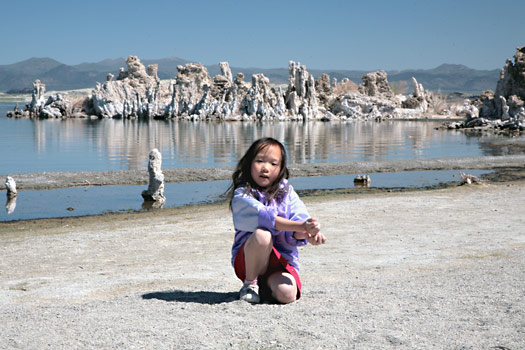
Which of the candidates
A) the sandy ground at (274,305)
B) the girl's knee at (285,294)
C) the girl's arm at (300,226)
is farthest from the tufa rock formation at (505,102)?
the girl's arm at (300,226)

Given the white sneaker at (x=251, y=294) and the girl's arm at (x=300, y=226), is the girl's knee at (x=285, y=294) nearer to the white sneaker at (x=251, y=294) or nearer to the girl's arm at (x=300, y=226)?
the white sneaker at (x=251, y=294)

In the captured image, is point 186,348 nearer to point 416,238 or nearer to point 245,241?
point 245,241

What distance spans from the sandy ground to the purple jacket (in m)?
0.53

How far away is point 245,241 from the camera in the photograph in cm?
504

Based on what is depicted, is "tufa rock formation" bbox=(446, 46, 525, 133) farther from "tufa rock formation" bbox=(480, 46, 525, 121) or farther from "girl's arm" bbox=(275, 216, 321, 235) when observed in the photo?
"girl's arm" bbox=(275, 216, 321, 235)

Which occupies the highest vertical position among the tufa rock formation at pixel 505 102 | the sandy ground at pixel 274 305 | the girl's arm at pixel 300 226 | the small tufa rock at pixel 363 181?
the tufa rock formation at pixel 505 102

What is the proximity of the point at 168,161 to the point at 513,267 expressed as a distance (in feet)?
86.2

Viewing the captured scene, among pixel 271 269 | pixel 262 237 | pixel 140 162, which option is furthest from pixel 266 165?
pixel 140 162

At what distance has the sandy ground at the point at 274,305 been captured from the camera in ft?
13.5

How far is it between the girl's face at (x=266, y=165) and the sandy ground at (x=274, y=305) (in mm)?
1111

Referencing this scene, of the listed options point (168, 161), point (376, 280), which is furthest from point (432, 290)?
point (168, 161)

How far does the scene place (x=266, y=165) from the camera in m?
4.84

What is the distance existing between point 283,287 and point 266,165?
3.54ft

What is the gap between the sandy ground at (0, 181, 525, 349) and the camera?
13.5 ft
